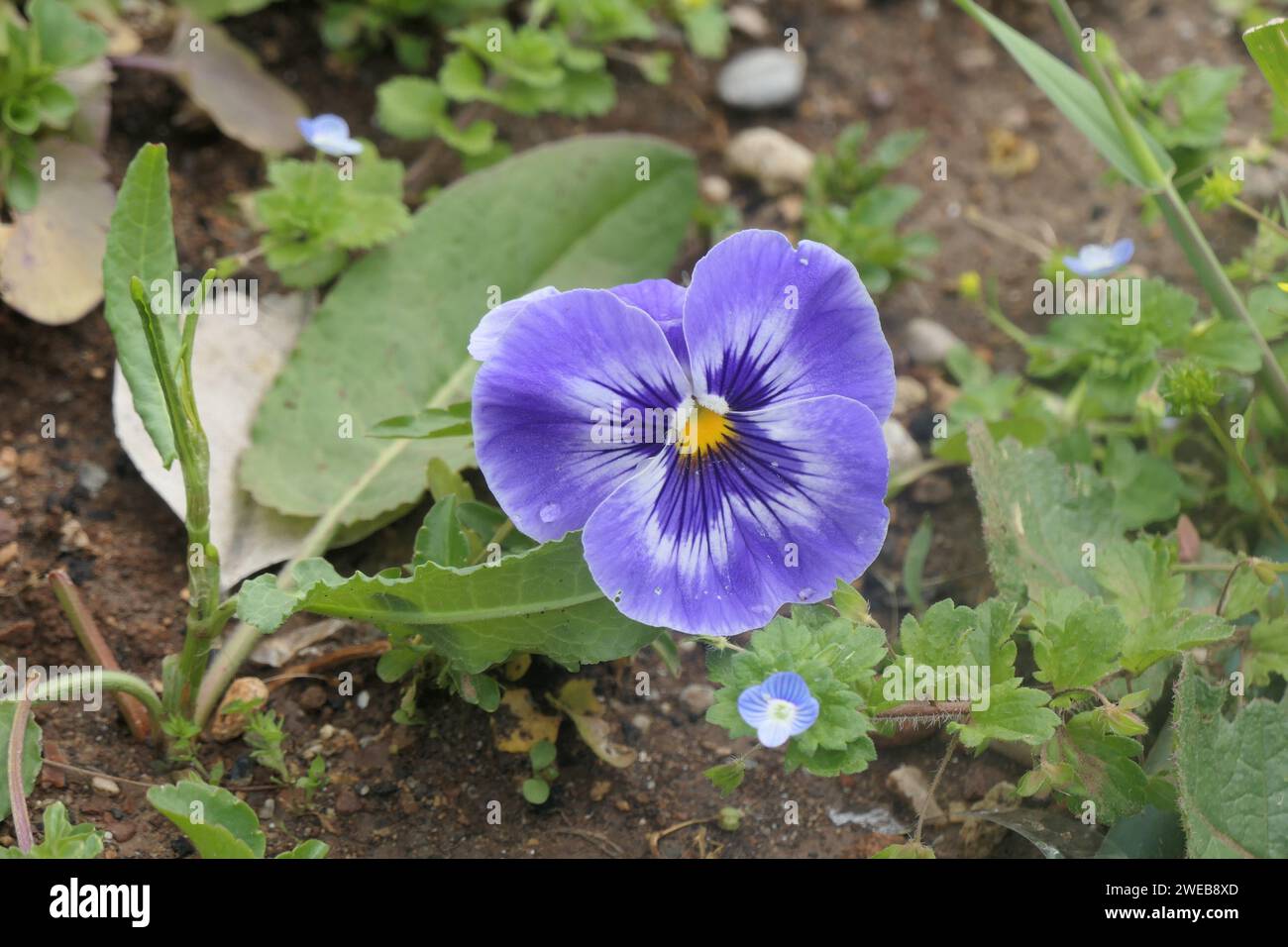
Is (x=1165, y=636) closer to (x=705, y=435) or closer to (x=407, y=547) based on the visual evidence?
(x=705, y=435)

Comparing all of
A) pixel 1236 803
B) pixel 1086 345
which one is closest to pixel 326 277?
pixel 1086 345

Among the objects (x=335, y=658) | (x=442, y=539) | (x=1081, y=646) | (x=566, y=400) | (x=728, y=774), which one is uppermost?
(x=566, y=400)

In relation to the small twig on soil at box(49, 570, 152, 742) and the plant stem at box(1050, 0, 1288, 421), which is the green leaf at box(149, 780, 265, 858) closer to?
the small twig on soil at box(49, 570, 152, 742)

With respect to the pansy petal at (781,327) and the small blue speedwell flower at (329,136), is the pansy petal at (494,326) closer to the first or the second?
the pansy petal at (781,327)

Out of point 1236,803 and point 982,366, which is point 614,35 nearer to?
point 982,366

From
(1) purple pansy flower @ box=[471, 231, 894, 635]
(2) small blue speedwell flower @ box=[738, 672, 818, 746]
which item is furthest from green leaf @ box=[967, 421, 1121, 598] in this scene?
(2) small blue speedwell flower @ box=[738, 672, 818, 746]

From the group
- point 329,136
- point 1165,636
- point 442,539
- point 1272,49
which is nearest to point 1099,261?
point 1272,49
